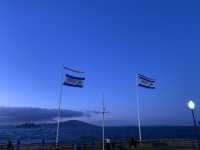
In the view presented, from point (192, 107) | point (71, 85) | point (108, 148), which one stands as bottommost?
point (108, 148)

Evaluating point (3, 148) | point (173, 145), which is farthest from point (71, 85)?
point (173, 145)

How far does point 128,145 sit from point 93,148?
158 inches

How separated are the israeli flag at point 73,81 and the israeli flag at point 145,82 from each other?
7.40 m

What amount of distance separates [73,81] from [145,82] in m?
9.36

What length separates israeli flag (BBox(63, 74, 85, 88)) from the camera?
36000 millimetres

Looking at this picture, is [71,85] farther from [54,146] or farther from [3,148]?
[3,148]

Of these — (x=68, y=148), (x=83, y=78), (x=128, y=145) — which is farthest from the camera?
(x=83, y=78)

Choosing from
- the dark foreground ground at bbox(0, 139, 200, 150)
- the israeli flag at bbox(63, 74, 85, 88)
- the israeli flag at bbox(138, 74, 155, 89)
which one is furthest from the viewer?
the israeli flag at bbox(138, 74, 155, 89)

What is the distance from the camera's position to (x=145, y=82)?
39656 millimetres

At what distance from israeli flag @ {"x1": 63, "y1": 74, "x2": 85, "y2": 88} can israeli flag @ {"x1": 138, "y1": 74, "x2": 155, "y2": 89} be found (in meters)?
7.40

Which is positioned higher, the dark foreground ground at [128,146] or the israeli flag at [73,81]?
the israeli flag at [73,81]

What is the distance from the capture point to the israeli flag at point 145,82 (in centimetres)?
3938

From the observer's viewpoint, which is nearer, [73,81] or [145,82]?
[73,81]

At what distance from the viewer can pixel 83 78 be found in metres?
36.7
